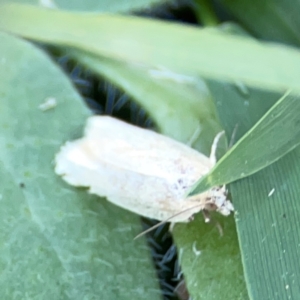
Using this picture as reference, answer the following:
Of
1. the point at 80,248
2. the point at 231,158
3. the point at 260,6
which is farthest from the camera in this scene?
the point at 260,6

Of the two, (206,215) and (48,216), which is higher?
(206,215)

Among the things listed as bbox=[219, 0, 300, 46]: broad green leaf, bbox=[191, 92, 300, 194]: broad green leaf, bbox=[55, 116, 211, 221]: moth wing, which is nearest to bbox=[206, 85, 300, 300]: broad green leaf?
bbox=[191, 92, 300, 194]: broad green leaf

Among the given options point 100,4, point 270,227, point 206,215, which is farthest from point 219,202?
point 100,4

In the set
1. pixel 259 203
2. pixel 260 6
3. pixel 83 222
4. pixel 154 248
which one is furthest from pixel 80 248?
pixel 260 6

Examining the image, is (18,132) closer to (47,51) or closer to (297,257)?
(47,51)

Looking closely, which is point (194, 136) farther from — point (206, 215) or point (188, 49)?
point (188, 49)

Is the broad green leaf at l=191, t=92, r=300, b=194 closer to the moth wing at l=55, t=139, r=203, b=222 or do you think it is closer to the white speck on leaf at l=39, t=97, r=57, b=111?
the moth wing at l=55, t=139, r=203, b=222
